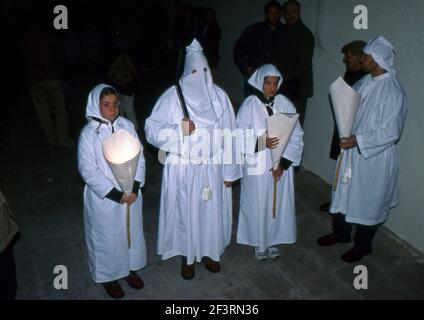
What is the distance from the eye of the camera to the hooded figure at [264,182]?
4.80m

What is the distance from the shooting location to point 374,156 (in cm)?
492

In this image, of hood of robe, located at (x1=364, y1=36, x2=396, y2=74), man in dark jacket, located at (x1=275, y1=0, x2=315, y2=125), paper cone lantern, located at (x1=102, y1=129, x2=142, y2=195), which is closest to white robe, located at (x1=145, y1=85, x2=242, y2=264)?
paper cone lantern, located at (x1=102, y1=129, x2=142, y2=195)

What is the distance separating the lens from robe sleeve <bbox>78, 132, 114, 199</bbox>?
4219 millimetres

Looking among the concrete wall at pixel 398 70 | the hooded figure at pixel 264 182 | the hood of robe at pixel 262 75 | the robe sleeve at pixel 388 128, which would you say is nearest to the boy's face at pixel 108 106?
the hooded figure at pixel 264 182

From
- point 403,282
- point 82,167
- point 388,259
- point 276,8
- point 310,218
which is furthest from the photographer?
point 276,8

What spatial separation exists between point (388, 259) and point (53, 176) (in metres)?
5.11

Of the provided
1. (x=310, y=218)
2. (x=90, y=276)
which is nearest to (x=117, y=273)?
(x=90, y=276)

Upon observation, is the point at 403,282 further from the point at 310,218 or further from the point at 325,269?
the point at 310,218

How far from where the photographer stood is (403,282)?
5.00 metres

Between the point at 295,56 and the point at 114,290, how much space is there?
418 cm

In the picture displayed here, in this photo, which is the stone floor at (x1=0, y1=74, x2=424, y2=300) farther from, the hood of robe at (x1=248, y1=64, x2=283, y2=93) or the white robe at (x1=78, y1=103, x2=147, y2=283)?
the hood of robe at (x1=248, y1=64, x2=283, y2=93)

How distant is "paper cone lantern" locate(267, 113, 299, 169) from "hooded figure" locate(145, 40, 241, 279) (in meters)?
0.39

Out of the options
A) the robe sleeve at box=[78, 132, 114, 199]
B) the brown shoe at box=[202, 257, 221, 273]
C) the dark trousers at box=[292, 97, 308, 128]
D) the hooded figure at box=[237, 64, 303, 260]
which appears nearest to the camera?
the robe sleeve at box=[78, 132, 114, 199]

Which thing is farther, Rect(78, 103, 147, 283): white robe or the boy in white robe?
the boy in white robe
